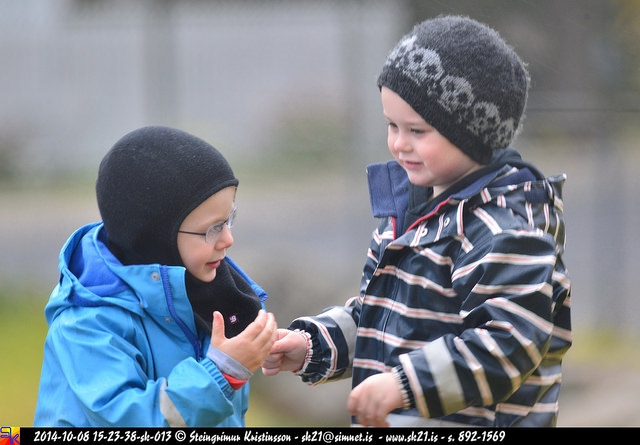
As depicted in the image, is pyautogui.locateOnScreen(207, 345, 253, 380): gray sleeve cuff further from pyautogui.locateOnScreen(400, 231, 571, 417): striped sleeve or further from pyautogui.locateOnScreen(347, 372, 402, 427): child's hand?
pyautogui.locateOnScreen(400, 231, 571, 417): striped sleeve

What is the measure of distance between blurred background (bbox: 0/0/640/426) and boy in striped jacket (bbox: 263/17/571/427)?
2041 millimetres

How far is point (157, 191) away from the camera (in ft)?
5.25

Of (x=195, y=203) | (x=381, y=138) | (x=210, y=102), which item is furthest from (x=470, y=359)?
(x=210, y=102)

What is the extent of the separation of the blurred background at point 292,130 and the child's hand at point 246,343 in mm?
2282

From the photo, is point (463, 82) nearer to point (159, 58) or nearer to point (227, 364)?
point (227, 364)

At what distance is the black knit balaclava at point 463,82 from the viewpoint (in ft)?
5.08

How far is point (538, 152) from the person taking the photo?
459cm

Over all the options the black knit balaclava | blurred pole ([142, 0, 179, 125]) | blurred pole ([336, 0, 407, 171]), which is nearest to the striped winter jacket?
the black knit balaclava

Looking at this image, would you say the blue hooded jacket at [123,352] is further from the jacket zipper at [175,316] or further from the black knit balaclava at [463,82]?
the black knit balaclava at [463,82]

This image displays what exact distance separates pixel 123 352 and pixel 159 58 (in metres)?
4.46

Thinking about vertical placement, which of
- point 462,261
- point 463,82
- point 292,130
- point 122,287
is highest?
point 463,82

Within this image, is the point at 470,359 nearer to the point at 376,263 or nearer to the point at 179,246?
the point at 376,263

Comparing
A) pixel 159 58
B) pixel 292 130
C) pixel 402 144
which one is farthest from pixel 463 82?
pixel 292 130
